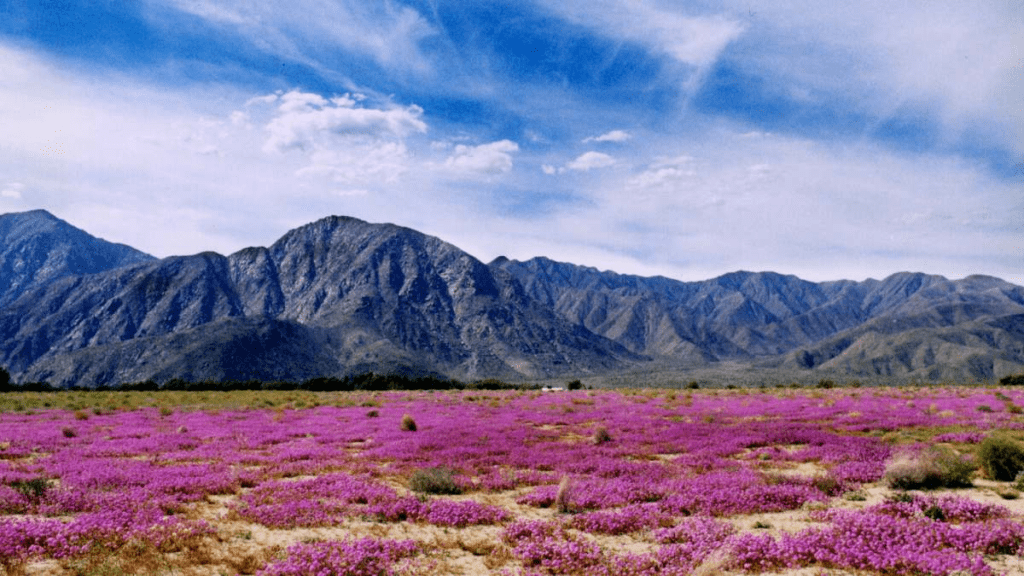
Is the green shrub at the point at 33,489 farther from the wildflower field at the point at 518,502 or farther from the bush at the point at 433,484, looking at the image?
the bush at the point at 433,484

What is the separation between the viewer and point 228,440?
24938 mm

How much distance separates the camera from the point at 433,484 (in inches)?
588

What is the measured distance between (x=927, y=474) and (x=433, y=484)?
1290cm

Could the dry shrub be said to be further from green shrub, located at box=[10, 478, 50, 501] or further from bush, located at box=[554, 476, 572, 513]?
green shrub, located at box=[10, 478, 50, 501]

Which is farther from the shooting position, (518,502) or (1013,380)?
(1013,380)

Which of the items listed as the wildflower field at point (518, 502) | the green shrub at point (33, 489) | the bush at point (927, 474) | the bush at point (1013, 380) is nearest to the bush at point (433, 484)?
the wildflower field at point (518, 502)

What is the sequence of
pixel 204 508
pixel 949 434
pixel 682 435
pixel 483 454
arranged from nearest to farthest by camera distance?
pixel 204 508, pixel 483 454, pixel 949 434, pixel 682 435

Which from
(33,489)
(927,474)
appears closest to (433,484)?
(33,489)

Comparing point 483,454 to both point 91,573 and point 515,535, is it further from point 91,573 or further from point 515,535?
point 91,573

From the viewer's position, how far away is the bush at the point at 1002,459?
49.4 feet

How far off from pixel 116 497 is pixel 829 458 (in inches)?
813

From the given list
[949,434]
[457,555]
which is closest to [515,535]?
[457,555]

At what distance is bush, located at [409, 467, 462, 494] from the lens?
49.1 feet

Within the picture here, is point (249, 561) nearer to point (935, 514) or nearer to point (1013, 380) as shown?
point (935, 514)
